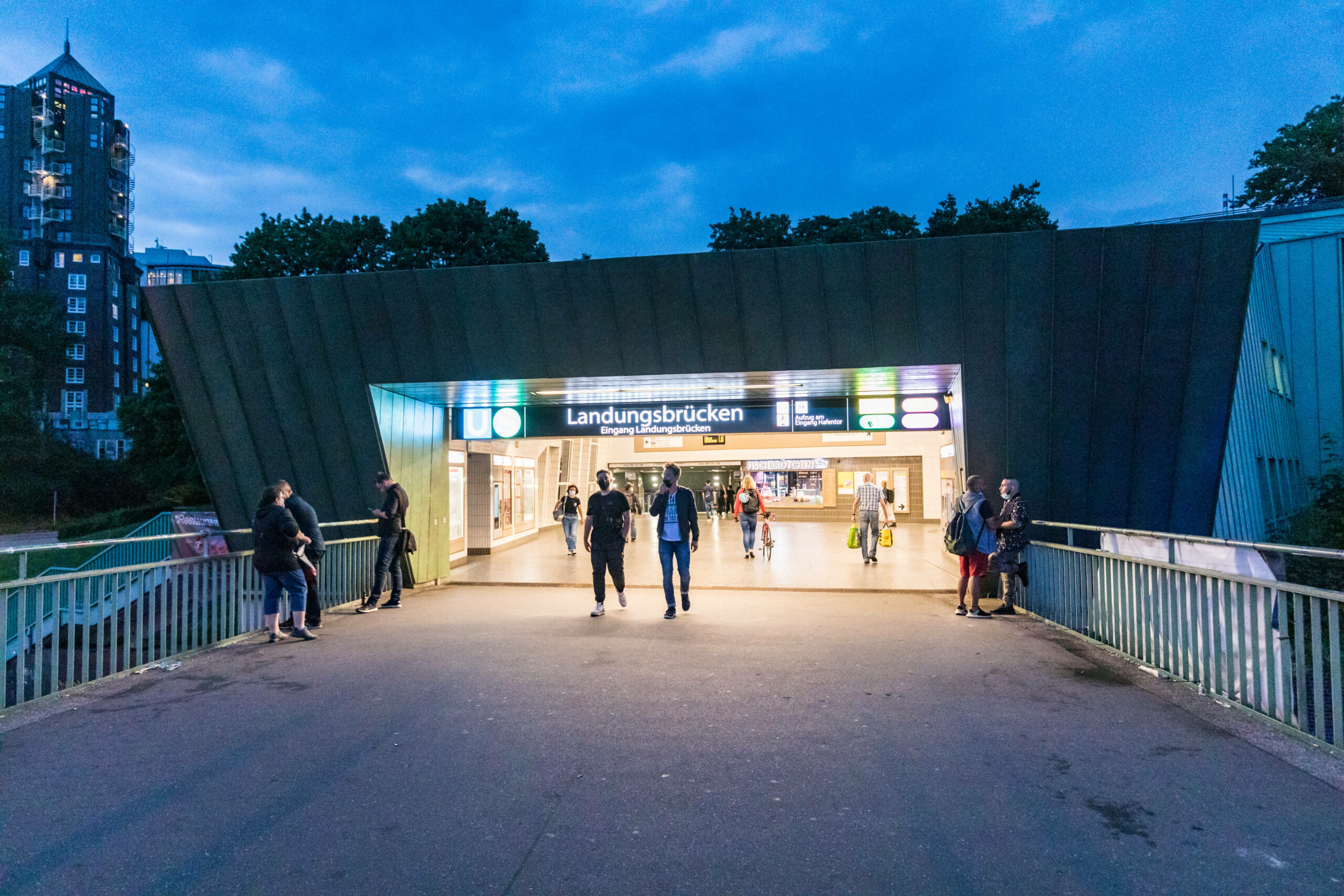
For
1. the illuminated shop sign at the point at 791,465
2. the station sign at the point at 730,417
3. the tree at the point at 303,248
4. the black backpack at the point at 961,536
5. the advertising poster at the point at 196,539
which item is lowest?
the advertising poster at the point at 196,539

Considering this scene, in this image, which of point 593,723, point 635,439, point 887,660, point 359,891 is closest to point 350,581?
point 593,723

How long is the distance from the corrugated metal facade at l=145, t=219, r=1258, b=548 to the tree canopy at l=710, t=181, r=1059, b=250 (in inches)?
891

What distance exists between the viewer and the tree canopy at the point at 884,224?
111 feet

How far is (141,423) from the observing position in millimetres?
35281

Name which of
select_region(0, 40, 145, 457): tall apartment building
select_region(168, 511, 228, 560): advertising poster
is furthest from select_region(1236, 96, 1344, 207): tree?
select_region(0, 40, 145, 457): tall apartment building

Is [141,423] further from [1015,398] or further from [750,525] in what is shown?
[1015,398]

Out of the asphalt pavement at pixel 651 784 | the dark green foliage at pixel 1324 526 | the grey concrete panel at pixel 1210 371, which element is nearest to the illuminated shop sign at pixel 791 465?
the dark green foliage at pixel 1324 526

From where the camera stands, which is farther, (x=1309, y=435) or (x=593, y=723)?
(x=1309, y=435)

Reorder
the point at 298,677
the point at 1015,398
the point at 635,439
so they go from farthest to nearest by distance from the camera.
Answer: the point at 635,439 < the point at 1015,398 < the point at 298,677

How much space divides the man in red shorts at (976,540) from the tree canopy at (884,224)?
82.1 ft

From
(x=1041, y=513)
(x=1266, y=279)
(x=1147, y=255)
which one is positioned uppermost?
(x=1266, y=279)

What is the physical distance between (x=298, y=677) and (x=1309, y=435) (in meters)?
26.3

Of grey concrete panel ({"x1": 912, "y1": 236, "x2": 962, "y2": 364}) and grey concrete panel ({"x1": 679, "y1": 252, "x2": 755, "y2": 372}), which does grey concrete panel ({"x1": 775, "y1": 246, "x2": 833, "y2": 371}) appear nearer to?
grey concrete panel ({"x1": 679, "y1": 252, "x2": 755, "y2": 372})

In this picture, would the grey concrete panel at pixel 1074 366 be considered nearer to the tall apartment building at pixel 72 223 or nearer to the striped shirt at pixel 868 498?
the striped shirt at pixel 868 498
